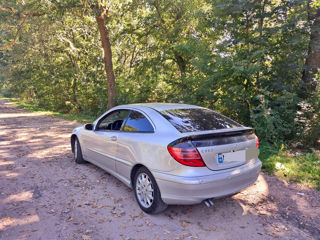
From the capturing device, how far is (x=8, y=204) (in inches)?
145

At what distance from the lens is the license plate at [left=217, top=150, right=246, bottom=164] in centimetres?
304

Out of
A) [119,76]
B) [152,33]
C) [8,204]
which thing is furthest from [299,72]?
[119,76]

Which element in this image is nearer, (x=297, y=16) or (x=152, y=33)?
(x=297, y=16)

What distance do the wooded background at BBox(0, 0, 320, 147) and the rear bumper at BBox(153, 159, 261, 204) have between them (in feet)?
12.3

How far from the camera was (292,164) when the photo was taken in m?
5.14

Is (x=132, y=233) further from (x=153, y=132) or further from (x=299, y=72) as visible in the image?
(x=299, y=72)

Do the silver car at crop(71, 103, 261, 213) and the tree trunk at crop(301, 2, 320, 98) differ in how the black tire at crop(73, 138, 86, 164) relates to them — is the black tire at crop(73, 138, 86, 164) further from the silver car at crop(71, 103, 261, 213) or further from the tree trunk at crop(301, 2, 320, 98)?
the tree trunk at crop(301, 2, 320, 98)

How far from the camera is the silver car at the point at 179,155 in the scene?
2.92 meters

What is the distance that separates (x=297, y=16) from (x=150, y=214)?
7.02 meters

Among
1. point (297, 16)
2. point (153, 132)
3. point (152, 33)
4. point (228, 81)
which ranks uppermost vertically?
point (152, 33)

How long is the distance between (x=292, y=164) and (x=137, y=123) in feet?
11.9

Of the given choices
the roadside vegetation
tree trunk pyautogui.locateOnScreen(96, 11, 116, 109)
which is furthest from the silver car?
tree trunk pyautogui.locateOnScreen(96, 11, 116, 109)

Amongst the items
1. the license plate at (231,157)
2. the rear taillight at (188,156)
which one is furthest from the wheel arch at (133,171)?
the license plate at (231,157)

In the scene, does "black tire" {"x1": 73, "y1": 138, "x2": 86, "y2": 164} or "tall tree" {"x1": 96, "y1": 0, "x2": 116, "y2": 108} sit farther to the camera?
"tall tree" {"x1": 96, "y1": 0, "x2": 116, "y2": 108}
